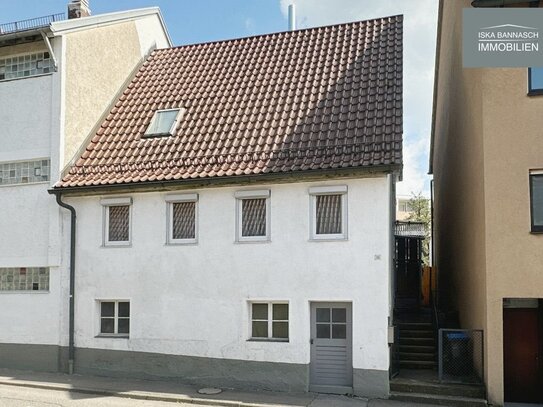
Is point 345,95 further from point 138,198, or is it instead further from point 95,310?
point 95,310

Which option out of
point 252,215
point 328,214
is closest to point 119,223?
point 252,215

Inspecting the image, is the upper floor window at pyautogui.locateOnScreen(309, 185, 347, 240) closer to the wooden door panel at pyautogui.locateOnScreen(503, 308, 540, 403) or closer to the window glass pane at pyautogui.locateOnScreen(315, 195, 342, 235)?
the window glass pane at pyautogui.locateOnScreen(315, 195, 342, 235)

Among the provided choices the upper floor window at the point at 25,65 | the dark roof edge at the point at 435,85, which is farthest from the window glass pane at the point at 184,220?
the dark roof edge at the point at 435,85

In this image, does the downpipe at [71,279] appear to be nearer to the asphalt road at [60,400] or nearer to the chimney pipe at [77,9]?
the asphalt road at [60,400]

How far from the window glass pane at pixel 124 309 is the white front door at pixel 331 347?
4.82 meters

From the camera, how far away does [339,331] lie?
13055 mm

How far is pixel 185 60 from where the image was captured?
62.5 feet

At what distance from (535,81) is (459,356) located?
6.01 metres

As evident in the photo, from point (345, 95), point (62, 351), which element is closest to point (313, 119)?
point (345, 95)

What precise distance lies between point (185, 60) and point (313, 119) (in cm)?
624

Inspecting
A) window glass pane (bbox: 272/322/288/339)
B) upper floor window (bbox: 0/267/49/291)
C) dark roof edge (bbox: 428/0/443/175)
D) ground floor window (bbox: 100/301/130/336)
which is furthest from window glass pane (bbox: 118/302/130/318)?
dark roof edge (bbox: 428/0/443/175)

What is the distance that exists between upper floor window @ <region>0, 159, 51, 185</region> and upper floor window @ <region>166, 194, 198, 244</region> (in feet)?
12.4

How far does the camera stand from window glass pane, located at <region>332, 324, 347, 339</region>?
1302cm

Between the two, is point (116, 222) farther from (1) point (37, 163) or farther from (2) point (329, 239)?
(2) point (329, 239)
